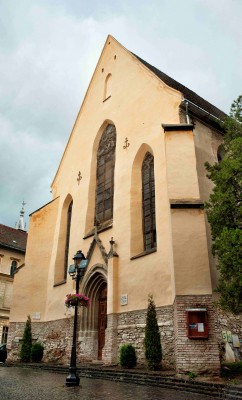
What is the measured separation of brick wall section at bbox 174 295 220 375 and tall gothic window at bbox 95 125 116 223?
6945mm

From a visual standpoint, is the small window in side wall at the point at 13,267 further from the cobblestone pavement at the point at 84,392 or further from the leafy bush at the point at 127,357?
the cobblestone pavement at the point at 84,392

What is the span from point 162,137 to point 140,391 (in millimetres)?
9547

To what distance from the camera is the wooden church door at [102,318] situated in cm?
1509

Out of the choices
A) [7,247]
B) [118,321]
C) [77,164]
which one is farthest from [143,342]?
[7,247]

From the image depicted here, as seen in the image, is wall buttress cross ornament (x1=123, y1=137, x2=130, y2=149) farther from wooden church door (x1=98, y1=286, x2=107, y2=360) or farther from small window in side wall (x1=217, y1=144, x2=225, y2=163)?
wooden church door (x1=98, y1=286, x2=107, y2=360)

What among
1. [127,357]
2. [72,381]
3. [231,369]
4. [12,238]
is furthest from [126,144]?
[12,238]

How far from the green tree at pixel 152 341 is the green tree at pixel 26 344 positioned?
796 cm

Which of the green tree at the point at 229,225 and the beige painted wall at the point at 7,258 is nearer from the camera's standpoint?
the green tree at the point at 229,225

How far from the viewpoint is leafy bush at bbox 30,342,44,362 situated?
16766 mm

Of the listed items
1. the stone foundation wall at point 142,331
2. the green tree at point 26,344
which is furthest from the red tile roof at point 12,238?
the stone foundation wall at point 142,331

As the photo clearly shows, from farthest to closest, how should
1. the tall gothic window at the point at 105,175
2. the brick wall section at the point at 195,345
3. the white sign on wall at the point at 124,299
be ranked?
the tall gothic window at the point at 105,175
the white sign on wall at the point at 124,299
the brick wall section at the point at 195,345

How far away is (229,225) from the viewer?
982 centimetres

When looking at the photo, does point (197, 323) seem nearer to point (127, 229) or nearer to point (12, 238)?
point (127, 229)

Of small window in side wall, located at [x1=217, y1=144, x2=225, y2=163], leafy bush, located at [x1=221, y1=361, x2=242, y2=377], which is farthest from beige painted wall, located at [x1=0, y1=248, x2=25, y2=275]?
leafy bush, located at [x1=221, y1=361, x2=242, y2=377]
